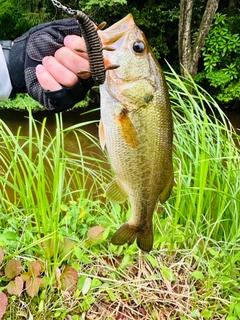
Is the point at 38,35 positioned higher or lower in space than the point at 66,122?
higher

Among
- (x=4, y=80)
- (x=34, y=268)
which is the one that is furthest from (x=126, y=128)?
(x=34, y=268)

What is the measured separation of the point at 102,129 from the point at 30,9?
948 cm

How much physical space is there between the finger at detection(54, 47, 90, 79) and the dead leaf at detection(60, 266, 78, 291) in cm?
92

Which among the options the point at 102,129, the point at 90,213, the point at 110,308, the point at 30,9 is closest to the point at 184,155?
the point at 90,213

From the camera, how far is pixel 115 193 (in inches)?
50.2

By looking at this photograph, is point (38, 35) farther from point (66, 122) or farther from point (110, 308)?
point (66, 122)

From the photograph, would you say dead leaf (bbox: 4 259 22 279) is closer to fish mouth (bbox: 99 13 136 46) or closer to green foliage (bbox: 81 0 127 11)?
fish mouth (bbox: 99 13 136 46)

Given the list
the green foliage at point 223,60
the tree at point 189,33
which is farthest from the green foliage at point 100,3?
the green foliage at point 223,60

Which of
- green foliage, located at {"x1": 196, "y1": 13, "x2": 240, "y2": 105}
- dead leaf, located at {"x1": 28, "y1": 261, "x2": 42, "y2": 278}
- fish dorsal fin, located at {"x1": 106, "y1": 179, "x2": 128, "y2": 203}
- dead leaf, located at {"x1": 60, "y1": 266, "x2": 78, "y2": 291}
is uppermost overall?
fish dorsal fin, located at {"x1": 106, "y1": 179, "x2": 128, "y2": 203}

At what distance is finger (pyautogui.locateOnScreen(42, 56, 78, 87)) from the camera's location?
1.18m

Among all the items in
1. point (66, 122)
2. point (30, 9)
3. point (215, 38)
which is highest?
point (30, 9)

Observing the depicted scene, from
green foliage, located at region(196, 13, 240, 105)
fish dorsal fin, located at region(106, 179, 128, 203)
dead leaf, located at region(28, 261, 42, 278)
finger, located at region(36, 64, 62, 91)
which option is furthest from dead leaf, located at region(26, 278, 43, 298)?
green foliage, located at region(196, 13, 240, 105)

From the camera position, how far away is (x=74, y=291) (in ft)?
6.04

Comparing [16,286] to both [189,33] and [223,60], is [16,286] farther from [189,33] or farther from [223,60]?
[223,60]
